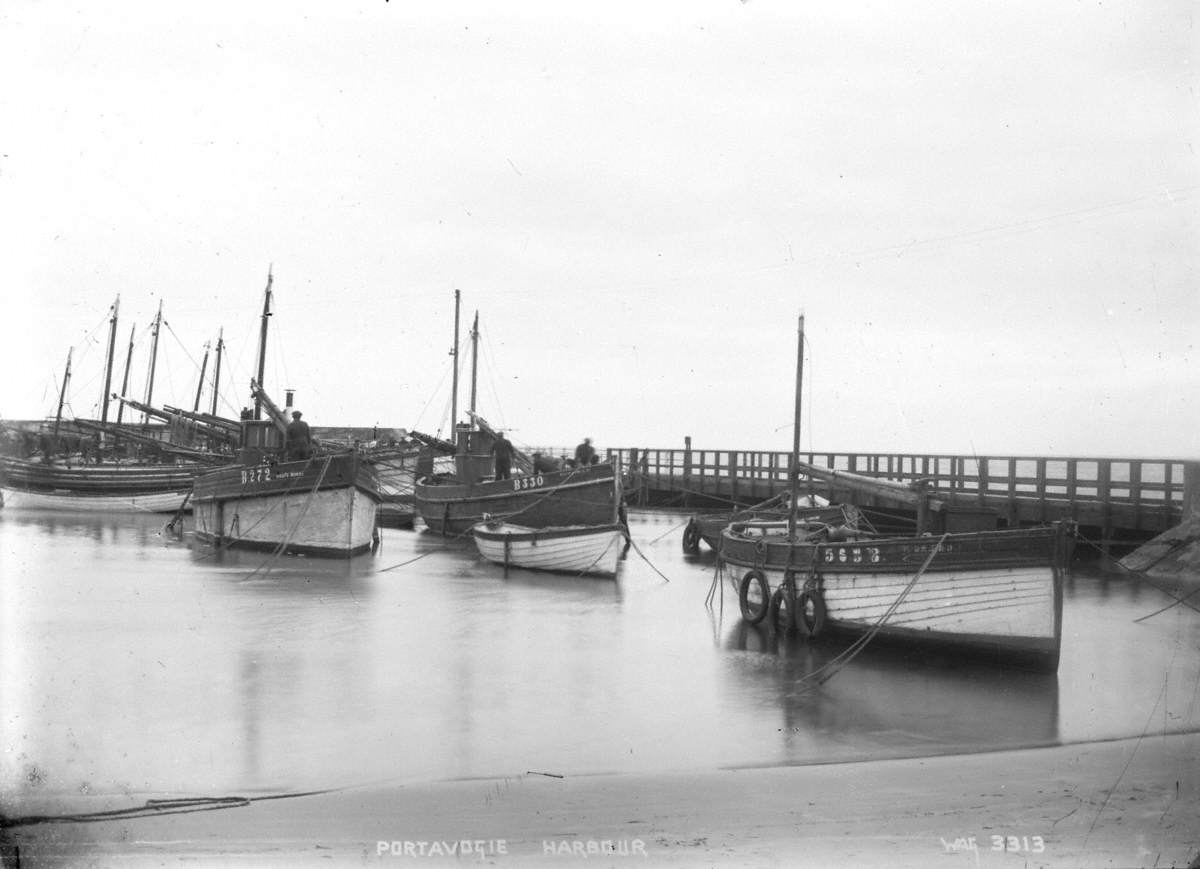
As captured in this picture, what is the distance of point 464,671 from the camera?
14.0m

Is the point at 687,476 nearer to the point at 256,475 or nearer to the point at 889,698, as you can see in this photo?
the point at 256,475

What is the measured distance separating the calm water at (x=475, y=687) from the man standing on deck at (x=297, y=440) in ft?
20.7

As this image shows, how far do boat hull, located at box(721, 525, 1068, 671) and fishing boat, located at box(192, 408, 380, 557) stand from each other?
15008 millimetres

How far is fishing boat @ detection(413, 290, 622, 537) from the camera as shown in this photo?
26.8m

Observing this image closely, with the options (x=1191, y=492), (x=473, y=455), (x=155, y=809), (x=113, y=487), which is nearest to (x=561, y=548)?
(x=473, y=455)

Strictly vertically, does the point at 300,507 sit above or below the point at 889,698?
above

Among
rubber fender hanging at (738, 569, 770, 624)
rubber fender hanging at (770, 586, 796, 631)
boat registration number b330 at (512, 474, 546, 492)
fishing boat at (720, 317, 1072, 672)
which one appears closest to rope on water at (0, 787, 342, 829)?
fishing boat at (720, 317, 1072, 672)

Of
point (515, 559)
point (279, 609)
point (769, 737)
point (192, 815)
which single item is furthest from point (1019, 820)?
point (515, 559)

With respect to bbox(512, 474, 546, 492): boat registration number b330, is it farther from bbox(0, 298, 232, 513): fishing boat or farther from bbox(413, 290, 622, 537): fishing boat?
bbox(0, 298, 232, 513): fishing boat

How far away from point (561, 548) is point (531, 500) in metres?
4.61

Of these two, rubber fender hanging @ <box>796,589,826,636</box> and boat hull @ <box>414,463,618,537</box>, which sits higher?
boat hull @ <box>414,463,618,537</box>

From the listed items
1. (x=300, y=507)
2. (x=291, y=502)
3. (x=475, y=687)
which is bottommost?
(x=475, y=687)

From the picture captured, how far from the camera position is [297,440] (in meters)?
27.8

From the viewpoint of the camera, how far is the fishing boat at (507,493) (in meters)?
26.8
